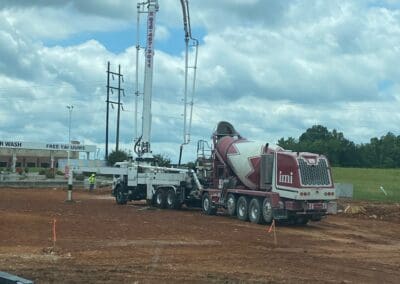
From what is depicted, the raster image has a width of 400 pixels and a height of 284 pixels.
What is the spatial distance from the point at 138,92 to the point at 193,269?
81.8 ft

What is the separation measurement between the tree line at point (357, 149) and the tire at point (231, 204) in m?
82.4

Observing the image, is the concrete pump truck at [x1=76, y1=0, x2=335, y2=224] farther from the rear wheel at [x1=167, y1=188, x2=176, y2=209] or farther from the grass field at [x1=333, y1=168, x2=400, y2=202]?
the grass field at [x1=333, y1=168, x2=400, y2=202]

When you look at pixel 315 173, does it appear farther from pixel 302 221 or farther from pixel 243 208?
pixel 243 208

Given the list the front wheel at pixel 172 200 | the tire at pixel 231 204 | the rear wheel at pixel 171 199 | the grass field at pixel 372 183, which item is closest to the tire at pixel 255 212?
the tire at pixel 231 204

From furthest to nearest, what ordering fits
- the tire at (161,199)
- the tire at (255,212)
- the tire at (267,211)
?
the tire at (161,199) → the tire at (255,212) → the tire at (267,211)

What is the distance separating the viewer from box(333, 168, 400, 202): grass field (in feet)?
142

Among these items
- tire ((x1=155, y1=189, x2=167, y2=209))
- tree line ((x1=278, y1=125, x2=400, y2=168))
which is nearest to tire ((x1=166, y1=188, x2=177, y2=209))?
tire ((x1=155, y1=189, x2=167, y2=209))

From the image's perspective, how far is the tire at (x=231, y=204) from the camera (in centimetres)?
2823

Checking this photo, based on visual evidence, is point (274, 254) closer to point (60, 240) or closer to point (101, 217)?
point (60, 240)

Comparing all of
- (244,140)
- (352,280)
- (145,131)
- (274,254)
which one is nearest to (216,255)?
(274,254)

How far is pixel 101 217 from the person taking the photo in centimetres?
2630

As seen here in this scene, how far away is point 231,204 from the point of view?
28.3 meters

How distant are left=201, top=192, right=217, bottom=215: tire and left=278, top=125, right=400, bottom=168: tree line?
8064 cm

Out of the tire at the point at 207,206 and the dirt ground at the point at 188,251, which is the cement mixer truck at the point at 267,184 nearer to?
the tire at the point at 207,206
